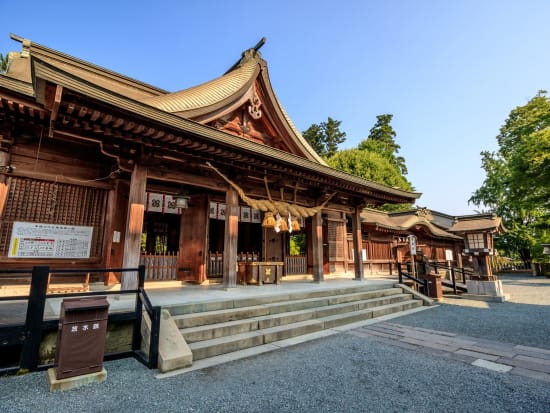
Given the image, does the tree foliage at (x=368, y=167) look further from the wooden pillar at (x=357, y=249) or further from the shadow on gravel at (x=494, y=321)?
the shadow on gravel at (x=494, y=321)

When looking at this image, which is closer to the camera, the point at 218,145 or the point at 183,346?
the point at 183,346

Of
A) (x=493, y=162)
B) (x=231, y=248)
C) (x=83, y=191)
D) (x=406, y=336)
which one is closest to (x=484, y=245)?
(x=406, y=336)

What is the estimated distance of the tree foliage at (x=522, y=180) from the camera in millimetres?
16031

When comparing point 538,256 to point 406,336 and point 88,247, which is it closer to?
point 406,336

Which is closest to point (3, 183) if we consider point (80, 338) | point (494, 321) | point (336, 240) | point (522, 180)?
point (80, 338)

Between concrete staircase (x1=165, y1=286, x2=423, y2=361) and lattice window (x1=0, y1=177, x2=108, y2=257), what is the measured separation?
3748 millimetres

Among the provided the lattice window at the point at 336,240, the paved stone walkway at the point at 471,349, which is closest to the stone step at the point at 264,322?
the paved stone walkway at the point at 471,349

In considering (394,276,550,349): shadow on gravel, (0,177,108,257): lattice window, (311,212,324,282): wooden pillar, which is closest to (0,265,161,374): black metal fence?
(0,177,108,257): lattice window

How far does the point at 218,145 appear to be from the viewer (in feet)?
20.4

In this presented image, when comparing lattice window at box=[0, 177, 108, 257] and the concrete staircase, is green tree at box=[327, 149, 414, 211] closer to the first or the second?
the concrete staircase

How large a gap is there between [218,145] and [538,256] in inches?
1118

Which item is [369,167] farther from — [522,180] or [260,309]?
[260,309]

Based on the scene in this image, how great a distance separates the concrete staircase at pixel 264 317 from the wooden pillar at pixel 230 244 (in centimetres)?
148

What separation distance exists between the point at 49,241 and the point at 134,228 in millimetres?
2153
